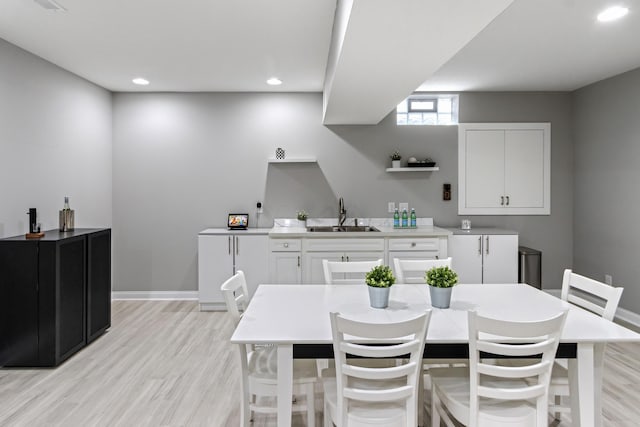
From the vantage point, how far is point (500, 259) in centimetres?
483

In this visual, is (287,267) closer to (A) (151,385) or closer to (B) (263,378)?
(A) (151,385)

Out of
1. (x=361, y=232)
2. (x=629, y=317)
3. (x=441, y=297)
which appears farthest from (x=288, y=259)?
(x=629, y=317)

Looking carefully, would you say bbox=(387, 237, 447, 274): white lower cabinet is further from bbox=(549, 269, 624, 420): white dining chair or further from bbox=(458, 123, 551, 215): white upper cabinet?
bbox=(549, 269, 624, 420): white dining chair

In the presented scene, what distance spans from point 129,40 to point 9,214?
178cm

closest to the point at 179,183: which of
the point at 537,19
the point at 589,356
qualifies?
the point at 537,19

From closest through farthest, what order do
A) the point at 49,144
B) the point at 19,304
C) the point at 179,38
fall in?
1. the point at 19,304
2. the point at 179,38
3. the point at 49,144

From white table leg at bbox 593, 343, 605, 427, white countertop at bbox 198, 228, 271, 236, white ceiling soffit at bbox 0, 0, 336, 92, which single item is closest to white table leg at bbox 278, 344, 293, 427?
white table leg at bbox 593, 343, 605, 427

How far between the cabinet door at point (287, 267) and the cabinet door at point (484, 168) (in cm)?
233

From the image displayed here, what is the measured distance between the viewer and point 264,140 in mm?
5340

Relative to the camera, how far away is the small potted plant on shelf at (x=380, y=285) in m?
2.24

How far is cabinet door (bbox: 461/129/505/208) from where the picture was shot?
17.4 feet

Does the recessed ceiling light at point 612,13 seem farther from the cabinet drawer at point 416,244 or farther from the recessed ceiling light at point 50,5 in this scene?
the recessed ceiling light at point 50,5

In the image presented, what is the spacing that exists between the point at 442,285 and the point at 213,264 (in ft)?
10.6

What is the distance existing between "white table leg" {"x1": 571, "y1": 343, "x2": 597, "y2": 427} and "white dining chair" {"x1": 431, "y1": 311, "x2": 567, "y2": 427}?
7.7 inches
